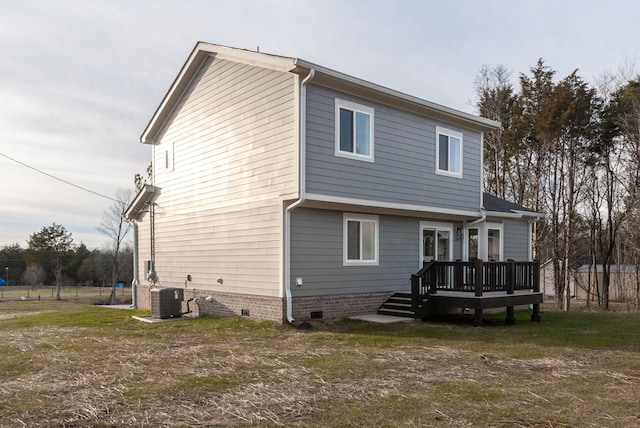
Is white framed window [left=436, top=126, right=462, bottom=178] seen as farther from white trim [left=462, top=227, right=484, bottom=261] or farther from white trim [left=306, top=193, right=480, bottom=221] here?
white trim [left=462, top=227, right=484, bottom=261]

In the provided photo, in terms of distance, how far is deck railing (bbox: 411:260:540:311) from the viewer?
38.2ft

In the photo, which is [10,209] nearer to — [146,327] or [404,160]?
[146,327]

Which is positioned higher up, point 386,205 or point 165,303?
point 386,205

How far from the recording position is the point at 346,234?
12.4 metres

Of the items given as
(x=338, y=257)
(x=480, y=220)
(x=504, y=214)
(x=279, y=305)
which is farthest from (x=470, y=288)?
(x=504, y=214)

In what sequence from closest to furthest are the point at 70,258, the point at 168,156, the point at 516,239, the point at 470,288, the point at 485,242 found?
1. the point at 470,288
2. the point at 485,242
3. the point at 168,156
4. the point at 516,239
5. the point at 70,258

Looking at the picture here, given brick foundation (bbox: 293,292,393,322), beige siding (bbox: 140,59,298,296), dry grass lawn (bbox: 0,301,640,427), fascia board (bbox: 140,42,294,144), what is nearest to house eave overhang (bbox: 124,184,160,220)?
beige siding (bbox: 140,59,298,296)

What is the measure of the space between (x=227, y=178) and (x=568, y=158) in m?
19.3

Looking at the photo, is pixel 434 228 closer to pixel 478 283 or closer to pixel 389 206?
pixel 389 206

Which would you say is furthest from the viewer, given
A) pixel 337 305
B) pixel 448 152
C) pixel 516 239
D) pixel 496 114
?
pixel 496 114

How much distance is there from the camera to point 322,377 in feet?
20.9

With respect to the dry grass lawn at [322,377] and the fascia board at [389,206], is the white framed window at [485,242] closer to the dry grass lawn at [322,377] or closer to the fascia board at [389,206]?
the fascia board at [389,206]

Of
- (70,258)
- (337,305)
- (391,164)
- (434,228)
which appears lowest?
(70,258)

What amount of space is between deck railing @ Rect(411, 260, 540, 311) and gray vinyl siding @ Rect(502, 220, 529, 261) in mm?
3856
